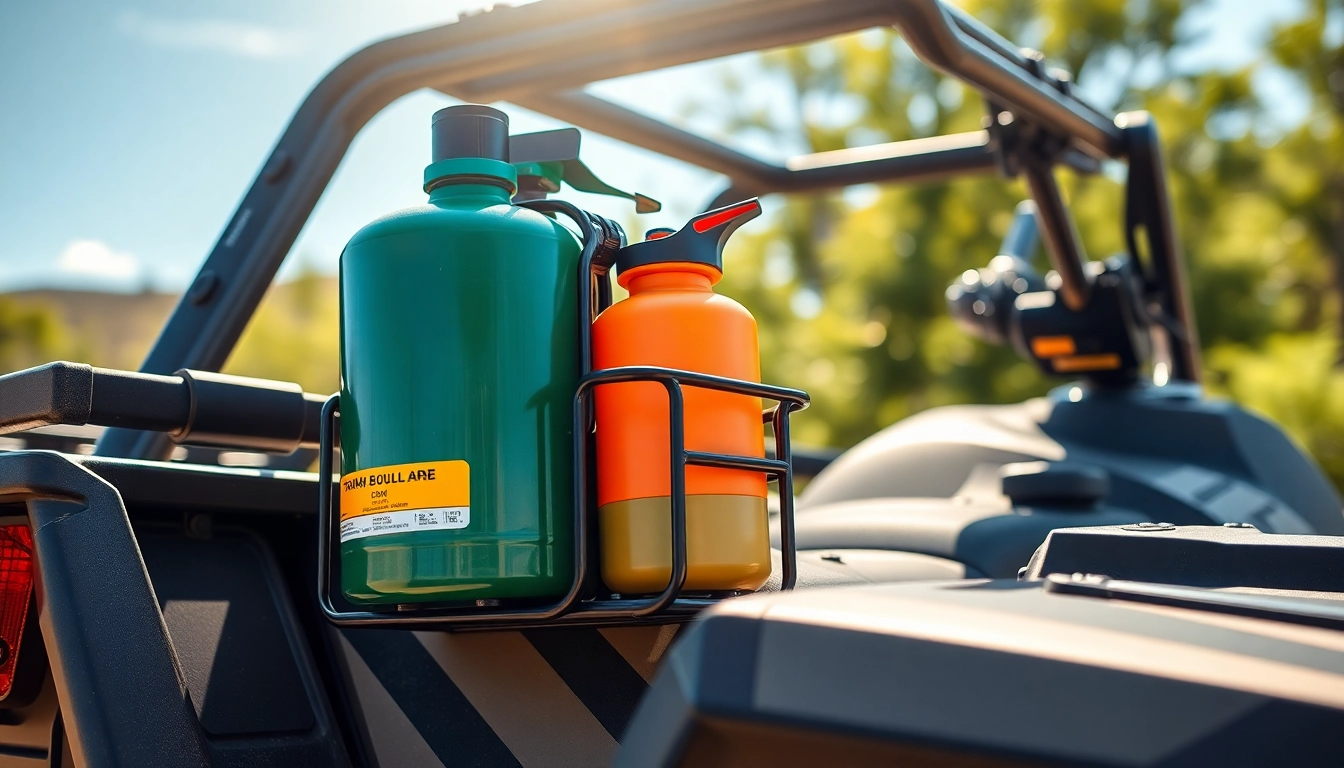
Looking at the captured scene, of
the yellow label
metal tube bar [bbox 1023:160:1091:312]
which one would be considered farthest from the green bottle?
metal tube bar [bbox 1023:160:1091:312]

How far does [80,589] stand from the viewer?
1.15m

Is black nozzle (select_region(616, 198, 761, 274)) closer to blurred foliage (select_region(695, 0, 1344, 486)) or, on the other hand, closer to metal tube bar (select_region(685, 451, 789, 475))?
metal tube bar (select_region(685, 451, 789, 475))

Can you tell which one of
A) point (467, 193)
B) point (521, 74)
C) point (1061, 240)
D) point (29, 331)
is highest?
point (29, 331)

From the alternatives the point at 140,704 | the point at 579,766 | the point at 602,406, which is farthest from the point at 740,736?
the point at 140,704

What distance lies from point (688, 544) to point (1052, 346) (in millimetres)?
1748

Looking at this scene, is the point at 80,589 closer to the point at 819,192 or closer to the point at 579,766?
the point at 579,766

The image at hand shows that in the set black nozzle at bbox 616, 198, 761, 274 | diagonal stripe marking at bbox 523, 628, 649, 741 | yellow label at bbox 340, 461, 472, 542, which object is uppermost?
black nozzle at bbox 616, 198, 761, 274

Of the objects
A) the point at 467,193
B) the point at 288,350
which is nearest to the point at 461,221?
the point at 467,193

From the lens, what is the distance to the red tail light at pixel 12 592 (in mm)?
1251

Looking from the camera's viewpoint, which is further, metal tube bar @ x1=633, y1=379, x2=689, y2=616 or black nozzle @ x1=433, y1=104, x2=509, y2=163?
black nozzle @ x1=433, y1=104, x2=509, y2=163

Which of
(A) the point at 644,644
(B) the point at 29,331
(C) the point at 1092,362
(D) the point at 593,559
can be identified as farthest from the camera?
(B) the point at 29,331

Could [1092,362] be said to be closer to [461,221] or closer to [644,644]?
[644,644]

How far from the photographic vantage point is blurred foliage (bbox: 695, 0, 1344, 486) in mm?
11383

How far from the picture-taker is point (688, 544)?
1051 mm
